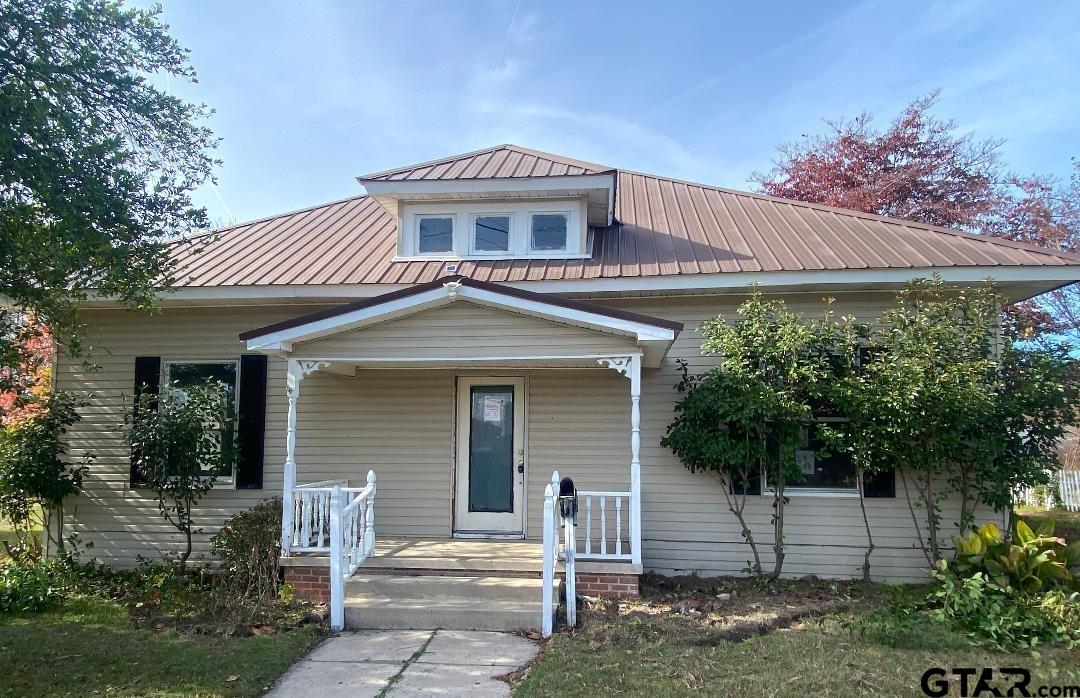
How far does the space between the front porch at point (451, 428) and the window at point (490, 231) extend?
188 centimetres

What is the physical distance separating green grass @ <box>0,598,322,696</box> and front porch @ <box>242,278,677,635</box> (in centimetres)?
138

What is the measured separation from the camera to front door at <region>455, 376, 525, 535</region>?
8.55m

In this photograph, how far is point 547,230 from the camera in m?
9.61

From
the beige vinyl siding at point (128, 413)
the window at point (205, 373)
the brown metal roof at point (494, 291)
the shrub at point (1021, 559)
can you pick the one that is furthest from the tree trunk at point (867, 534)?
the window at point (205, 373)

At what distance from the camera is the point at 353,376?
28.9 feet

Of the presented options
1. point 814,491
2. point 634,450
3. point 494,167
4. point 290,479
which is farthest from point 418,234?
point 814,491

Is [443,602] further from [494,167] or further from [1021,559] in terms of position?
[494,167]

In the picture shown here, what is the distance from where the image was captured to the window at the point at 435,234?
31.8 feet

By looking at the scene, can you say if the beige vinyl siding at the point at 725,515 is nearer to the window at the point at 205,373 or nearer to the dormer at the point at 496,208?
the dormer at the point at 496,208

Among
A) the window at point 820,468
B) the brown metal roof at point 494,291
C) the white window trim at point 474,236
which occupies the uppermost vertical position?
the white window trim at point 474,236

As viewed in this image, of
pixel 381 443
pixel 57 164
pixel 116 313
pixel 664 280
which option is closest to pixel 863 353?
pixel 664 280

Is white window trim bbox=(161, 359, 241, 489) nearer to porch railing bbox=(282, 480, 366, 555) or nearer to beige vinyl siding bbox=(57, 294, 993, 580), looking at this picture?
beige vinyl siding bbox=(57, 294, 993, 580)

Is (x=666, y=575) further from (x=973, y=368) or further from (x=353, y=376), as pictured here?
(x=353, y=376)

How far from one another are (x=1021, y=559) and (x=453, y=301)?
5.83 meters
